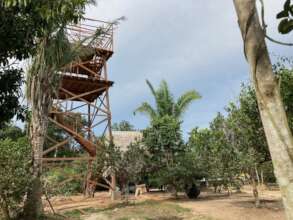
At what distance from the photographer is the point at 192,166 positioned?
52.3 feet

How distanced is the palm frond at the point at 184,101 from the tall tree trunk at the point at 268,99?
19527mm

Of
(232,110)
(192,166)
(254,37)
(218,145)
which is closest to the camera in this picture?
(254,37)

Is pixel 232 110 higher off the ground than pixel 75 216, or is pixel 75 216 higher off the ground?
pixel 232 110

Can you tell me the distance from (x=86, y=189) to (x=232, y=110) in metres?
8.12

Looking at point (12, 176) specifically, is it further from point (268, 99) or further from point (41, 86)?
point (268, 99)

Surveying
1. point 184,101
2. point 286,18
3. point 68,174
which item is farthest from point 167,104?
point 286,18

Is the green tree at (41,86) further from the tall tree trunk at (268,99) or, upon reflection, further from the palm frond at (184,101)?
the palm frond at (184,101)

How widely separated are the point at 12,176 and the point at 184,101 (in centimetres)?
1446

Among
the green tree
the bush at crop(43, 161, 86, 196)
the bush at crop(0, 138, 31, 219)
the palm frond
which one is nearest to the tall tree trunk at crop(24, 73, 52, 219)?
the green tree

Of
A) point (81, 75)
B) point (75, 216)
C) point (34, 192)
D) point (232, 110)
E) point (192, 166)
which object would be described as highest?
point (81, 75)

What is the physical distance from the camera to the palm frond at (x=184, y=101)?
2119 centimetres

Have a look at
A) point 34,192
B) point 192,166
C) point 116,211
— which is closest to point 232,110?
point 192,166

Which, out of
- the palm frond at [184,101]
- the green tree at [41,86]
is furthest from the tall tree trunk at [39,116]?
the palm frond at [184,101]

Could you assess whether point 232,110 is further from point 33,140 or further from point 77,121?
point 33,140
